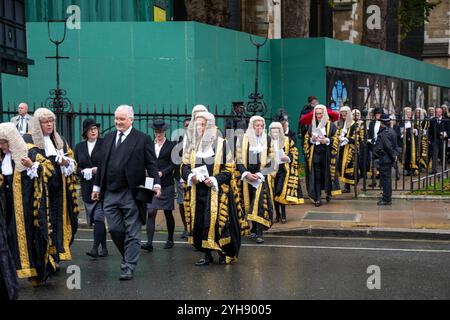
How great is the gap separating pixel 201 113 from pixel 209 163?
0.59m

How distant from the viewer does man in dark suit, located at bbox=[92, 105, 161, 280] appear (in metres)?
9.01

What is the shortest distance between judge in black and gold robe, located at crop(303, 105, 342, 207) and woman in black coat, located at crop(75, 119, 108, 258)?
517 cm

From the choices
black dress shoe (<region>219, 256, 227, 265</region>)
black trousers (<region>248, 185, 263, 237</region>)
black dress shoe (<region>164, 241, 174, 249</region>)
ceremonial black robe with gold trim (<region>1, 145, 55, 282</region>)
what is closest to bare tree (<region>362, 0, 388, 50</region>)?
black trousers (<region>248, 185, 263, 237</region>)

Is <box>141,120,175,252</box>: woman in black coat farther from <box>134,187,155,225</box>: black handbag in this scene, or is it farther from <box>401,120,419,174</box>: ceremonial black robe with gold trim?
<box>401,120,419,174</box>: ceremonial black robe with gold trim

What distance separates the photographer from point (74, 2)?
880 inches

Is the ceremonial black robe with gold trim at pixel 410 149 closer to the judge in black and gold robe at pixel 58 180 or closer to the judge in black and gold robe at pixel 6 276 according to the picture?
the judge in black and gold robe at pixel 58 180

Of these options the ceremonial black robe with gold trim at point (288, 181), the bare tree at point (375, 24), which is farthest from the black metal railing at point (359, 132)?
the bare tree at point (375, 24)

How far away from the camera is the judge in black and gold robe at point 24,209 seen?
841 cm

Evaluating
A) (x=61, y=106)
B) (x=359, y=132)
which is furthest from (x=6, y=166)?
(x=359, y=132)

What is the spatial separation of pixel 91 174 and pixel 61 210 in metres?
1.01

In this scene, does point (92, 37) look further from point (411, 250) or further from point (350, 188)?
point (411, 250)

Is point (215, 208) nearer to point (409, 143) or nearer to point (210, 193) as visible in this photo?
point (210, 193)
